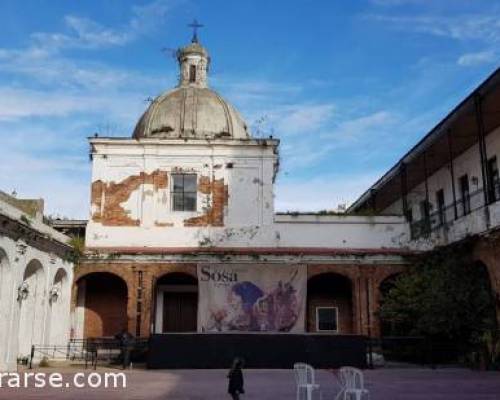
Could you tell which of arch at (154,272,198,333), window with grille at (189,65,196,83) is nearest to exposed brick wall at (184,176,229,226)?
arch at (154,272,198,333)

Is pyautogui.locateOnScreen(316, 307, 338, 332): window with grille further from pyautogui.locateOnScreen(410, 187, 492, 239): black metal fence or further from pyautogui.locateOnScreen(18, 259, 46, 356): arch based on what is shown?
pyautogui.locateOnScreen(18, 259, 46, 356): arch

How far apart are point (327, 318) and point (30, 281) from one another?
12.7 metres

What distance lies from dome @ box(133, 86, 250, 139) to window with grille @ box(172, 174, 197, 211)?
3.37 meters

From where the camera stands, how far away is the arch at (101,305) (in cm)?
2528

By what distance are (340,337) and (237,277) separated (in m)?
6.13

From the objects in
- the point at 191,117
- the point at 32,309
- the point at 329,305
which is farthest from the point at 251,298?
the point at 191,117

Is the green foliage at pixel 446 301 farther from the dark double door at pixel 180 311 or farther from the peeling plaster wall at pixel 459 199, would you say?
the dark double door at pixel 180 311

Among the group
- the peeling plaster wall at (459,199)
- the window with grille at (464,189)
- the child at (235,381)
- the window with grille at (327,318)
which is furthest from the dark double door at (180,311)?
the child at (235,381)

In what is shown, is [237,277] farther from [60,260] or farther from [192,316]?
[60,260]

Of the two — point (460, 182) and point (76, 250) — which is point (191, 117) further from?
point (460, 182)

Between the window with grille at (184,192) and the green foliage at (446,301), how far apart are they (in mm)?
9529

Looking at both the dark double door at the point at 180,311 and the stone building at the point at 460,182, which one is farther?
the dark double door at the point at 180,311

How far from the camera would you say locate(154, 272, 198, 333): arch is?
2544cm

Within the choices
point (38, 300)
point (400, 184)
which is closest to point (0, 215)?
point (38, 300)
